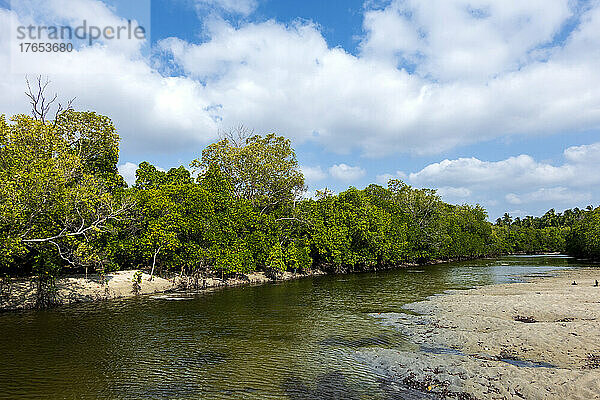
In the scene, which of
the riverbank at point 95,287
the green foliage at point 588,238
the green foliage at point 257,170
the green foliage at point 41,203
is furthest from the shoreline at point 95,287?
the green foliage at point 588,238

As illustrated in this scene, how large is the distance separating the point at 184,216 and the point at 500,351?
126 feet

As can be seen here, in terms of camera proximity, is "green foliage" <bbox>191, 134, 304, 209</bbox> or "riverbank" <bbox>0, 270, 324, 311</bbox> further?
"green foliage" <bbox>191, 134, 304, 209</bbox>

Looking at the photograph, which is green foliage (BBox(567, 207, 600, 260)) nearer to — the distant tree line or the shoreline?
the distant tree line

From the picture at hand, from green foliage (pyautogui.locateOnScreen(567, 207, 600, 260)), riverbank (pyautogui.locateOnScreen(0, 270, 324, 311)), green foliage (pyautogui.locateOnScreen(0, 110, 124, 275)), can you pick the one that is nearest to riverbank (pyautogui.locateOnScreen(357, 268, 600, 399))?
green foliage (pyautogui.locateOnScreen(0, 110, 124, 275))

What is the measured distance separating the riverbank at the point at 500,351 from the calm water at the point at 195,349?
1690mm

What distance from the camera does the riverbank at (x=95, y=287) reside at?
1299 inches

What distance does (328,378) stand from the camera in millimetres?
16359

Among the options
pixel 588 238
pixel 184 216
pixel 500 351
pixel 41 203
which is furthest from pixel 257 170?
pixel 588 238

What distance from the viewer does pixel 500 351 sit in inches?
731

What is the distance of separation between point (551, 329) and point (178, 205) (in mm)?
39388

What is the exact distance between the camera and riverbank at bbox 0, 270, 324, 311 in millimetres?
33000

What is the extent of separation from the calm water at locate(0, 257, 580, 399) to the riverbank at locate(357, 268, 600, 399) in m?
1.69

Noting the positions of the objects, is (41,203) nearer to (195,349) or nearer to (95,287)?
(95,287)

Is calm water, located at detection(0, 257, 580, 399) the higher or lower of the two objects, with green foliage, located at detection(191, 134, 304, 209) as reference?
lower
